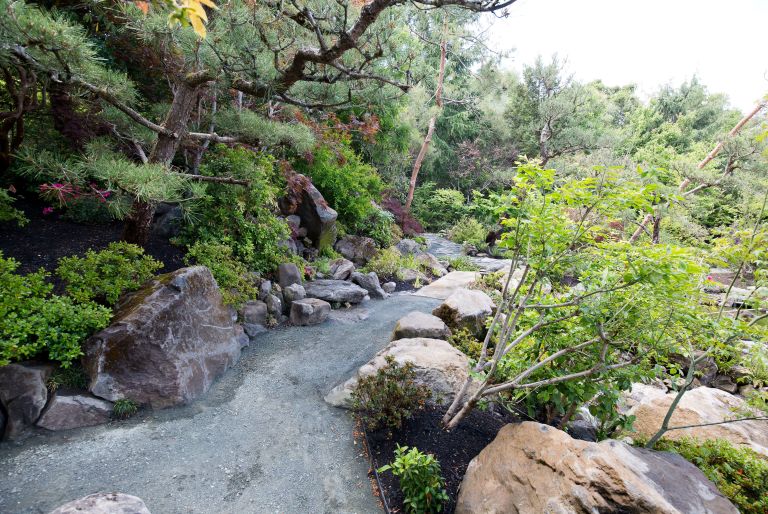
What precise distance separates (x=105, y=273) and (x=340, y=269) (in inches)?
161

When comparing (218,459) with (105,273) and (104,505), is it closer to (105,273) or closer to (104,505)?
(104,505)

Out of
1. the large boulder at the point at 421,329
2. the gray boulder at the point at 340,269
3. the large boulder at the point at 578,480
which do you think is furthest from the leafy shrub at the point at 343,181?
the large boulder at the point at 578,480

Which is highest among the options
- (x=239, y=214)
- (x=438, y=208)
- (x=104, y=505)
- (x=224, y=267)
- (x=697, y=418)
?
(x=438, y=208)

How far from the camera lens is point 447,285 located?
780cm

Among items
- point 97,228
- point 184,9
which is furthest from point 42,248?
point 184,9

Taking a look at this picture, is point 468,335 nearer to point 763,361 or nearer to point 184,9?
point 763,361

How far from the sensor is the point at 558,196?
7.30 feet

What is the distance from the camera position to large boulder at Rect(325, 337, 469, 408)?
330 centimetres

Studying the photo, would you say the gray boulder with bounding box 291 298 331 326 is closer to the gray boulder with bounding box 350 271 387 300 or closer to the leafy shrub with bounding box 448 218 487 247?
the gray boulder with bounding box 350 271 387 300

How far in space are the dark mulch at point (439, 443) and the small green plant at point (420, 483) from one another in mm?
146

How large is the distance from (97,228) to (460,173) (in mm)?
14027

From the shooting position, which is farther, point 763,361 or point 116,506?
point 763,361

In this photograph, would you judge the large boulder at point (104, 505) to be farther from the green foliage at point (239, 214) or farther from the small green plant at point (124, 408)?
the green foliage at point (239, 214)

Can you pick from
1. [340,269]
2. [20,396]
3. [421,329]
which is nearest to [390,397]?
[421,329]
